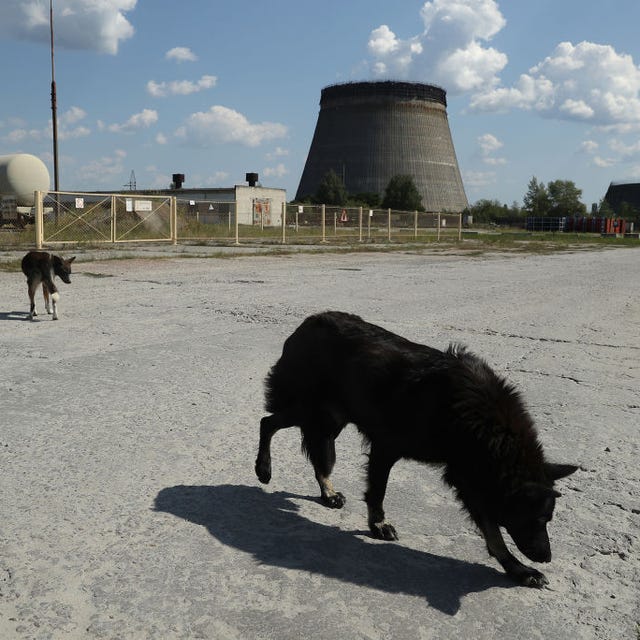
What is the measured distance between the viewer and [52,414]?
14.3ft

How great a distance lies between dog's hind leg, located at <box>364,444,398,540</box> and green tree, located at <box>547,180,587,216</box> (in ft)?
334

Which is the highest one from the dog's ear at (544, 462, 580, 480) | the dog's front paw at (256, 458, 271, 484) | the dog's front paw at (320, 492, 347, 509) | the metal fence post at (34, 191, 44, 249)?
the metal fence post at (34, 191, 44, 249)

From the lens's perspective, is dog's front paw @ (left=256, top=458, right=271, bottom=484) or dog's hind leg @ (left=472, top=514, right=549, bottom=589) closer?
dog's hind leg @ (left=472, top=514, right=549, bottom=589)

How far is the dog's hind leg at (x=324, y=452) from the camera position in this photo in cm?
309

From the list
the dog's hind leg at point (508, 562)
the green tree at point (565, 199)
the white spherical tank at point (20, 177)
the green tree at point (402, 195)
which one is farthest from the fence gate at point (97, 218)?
the green tree at point (565, 199)

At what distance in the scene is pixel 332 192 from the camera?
3228 inches

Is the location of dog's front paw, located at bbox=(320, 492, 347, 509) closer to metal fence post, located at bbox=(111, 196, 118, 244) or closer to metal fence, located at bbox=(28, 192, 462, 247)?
metal fence, located at bbox=(28, 192, 462, 247)

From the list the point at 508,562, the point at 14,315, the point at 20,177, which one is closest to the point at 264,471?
the point at 508,562

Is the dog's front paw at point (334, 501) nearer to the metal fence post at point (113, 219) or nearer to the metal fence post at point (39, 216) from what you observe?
the metal fence post at point (39, 216)

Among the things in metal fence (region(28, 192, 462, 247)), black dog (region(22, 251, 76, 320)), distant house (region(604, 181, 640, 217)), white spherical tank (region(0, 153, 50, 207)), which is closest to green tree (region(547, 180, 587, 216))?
distant house (region(604, 181, 640, 217))

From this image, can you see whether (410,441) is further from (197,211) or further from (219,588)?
(197,211)

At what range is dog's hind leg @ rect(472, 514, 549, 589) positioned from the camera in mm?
2477

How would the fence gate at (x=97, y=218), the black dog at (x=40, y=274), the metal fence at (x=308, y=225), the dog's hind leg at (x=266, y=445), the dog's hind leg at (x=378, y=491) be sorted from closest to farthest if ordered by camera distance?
the dog's hind leg at (x=378, y=491) → the dog's hind leg at (x=266, y=445) → the black dog at (x=40, y=274) → the fence gate at (x=97, y=218) → the metal fence at (x=308, y=225)

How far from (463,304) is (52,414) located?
693cm
